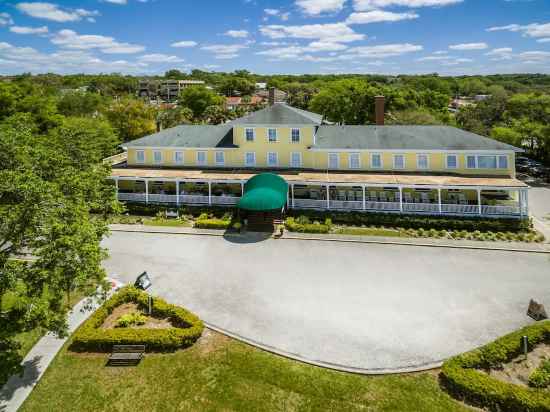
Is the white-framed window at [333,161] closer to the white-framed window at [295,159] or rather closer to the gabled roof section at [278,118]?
the white-framed window at [295,159]

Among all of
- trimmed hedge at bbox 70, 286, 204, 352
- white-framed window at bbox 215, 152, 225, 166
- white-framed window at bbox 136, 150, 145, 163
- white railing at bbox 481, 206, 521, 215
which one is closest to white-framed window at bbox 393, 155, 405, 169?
white railing at bbox 481, 206, 521, 215

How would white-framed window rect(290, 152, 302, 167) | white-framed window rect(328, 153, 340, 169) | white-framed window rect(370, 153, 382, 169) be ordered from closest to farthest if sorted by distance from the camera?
white-framed window rect(370, 153, 382, 169)
white-framed window rect(328, 153, 340, 169)
white-framed window rect(290, 152, 302, 167)

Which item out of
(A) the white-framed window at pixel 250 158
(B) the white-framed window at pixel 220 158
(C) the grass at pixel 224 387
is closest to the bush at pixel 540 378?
(C) the grass at pixel 224 387

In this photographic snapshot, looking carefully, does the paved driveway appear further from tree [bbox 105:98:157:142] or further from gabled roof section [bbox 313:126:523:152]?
tree [bbox 105:98:157:142]

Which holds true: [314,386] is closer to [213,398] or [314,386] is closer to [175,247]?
[213,398]

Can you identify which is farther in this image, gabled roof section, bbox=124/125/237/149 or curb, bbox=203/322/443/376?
gabled roof section, bbox=124/125/237/149

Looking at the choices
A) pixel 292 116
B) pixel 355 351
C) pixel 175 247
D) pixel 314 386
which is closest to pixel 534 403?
pixel 355 351

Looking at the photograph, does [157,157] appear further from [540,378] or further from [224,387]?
[540,378]
